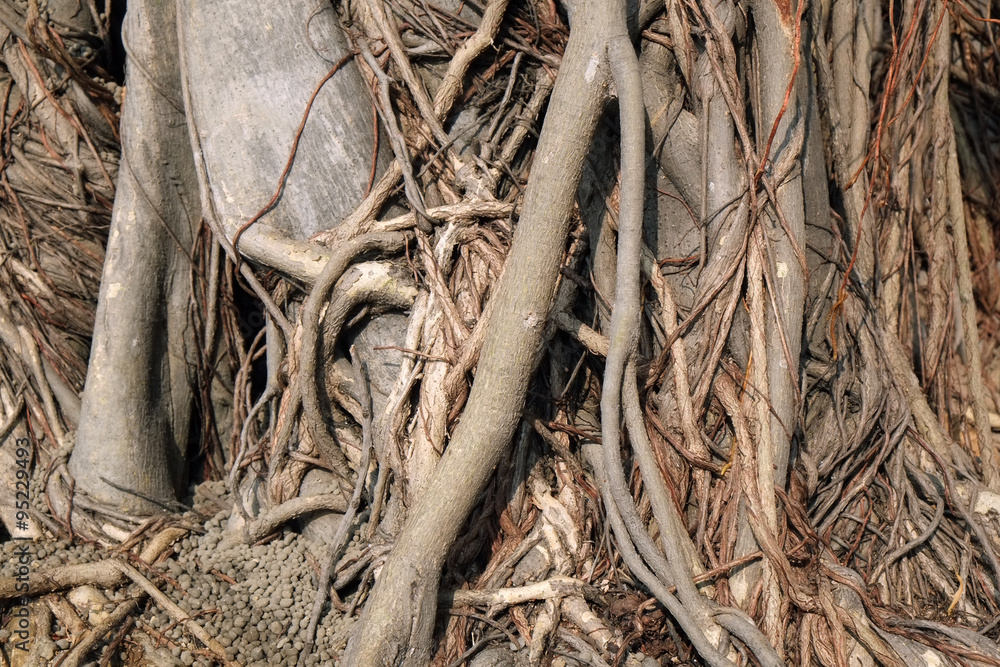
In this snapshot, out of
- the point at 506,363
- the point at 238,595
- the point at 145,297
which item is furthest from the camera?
the point at 145,297

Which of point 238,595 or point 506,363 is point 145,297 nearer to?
point 238,595

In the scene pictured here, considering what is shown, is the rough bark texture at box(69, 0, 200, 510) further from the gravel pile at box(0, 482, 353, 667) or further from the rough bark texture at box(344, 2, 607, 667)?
the rough bark texture at box(344, 2, 607, 667)

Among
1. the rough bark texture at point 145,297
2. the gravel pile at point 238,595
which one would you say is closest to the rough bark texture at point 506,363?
the gravel pile at point 238,595

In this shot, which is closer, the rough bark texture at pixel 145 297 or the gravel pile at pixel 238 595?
the gravel pile at pixel 238 595

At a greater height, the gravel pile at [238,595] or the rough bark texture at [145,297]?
the rough bark texture at [145,297]

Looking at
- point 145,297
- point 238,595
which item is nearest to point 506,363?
point 238,595

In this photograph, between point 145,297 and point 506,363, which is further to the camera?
point 145,297

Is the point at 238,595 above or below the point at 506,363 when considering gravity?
below

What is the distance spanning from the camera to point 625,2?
1.96 metres

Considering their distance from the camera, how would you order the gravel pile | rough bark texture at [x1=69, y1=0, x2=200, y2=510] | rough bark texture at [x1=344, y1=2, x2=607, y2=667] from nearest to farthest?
1. rough bark texture at [x1=344, y1=2, x2=607, y2=667]
2. the gravel pile
3. rough bark texture at [x1=69, y1=0, x2=200, y2=510]

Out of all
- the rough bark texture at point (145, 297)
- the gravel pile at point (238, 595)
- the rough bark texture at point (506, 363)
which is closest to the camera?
the rough bark texture at point (506, 363)

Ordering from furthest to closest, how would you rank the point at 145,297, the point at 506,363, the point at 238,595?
the point at 145,297
the point at 238,595
the point at 506,363

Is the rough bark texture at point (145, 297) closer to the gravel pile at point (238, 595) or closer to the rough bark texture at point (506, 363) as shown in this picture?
the gravel pile at point (238, 595)

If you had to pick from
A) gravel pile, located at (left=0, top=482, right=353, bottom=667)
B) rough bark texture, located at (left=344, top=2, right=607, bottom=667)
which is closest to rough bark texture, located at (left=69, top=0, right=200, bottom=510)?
gravel pile, located at (left=0, top=482, right=353, bottom=667)
